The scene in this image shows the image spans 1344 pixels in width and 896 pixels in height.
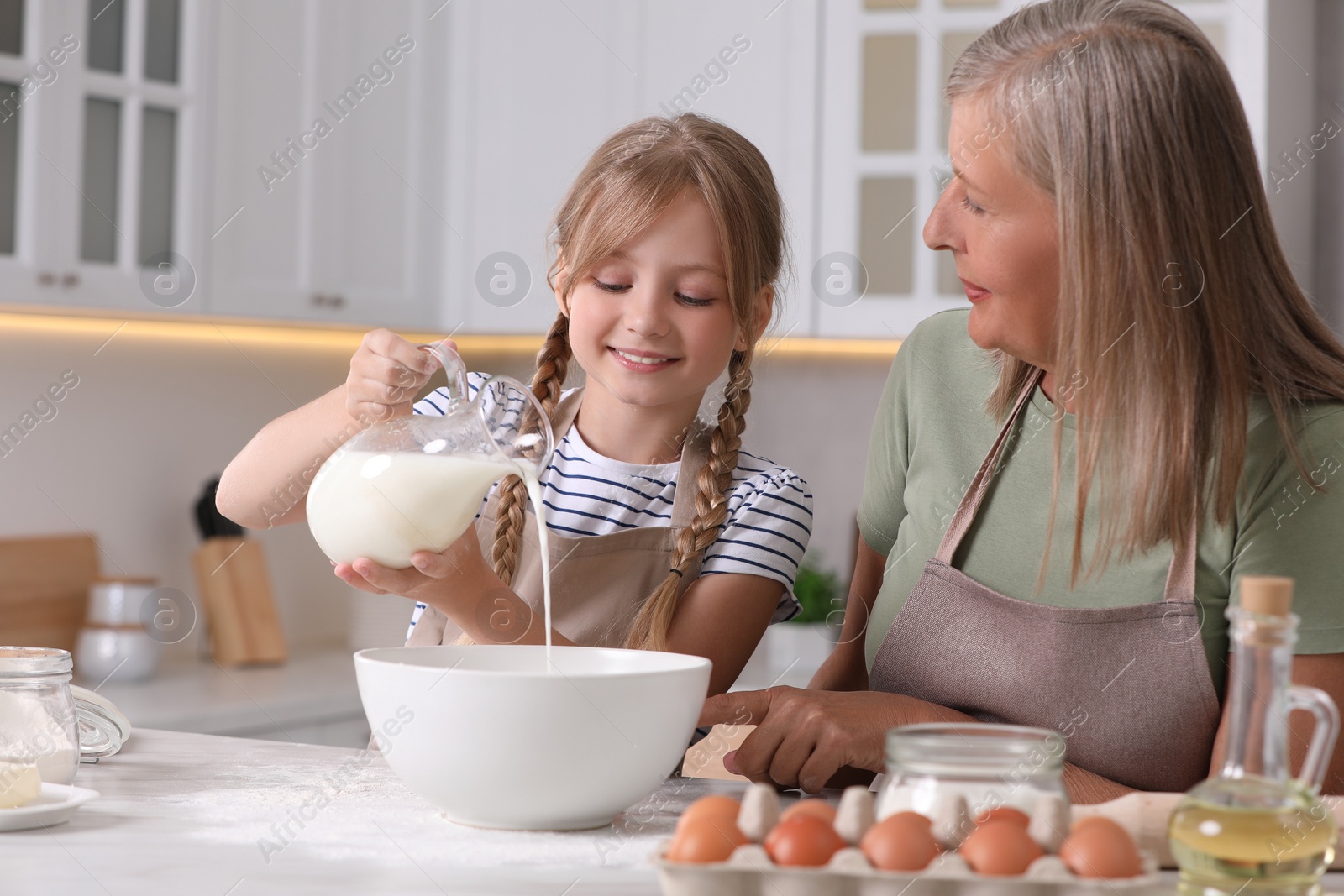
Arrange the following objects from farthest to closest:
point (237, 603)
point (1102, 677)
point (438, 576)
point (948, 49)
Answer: point (237, 603), point (948, 49), point (1102, 677), point (438, 576)

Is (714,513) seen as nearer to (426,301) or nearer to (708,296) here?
(708,296)

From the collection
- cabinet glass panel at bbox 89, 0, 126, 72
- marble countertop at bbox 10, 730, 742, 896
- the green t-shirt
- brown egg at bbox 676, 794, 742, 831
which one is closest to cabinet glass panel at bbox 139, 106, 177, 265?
cabinet glass panel at bbox 89, 0, 126, 72

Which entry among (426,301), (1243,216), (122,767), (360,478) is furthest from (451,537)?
(426,301)

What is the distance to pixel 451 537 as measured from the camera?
1021 mm

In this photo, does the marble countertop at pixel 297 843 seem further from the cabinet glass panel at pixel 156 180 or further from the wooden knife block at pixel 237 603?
the wooden knife block at pixel 237 603

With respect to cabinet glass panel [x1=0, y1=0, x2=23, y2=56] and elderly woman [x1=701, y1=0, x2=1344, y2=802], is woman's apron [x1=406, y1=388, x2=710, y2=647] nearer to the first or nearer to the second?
elderly woman [x1=701, y1=0, x2=1344, y2=802]

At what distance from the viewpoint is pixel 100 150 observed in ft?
8.16

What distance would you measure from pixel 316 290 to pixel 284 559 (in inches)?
27.4

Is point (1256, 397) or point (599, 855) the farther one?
point (1256, 397)

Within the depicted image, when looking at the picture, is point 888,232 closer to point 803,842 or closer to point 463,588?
point 463,588

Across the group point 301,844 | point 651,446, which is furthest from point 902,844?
point 651,446

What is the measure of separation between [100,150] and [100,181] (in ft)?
0.19

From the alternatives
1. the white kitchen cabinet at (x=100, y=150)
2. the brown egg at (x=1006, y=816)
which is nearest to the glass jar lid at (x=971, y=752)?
the brown egg at (x=1006, y=816)

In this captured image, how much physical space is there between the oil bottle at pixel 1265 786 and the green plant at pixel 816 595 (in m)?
2.26
